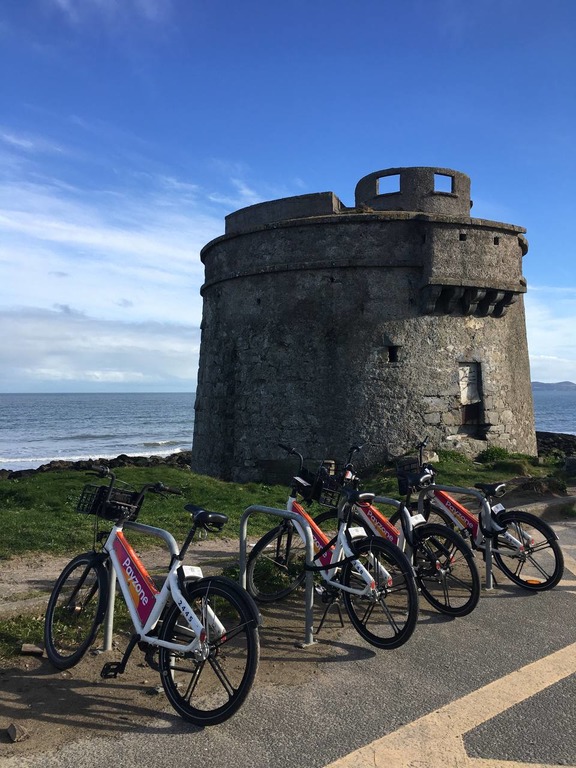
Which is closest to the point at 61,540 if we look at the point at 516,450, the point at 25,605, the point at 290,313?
the point at 25,605

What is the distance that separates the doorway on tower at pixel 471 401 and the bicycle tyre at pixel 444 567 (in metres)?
9.25

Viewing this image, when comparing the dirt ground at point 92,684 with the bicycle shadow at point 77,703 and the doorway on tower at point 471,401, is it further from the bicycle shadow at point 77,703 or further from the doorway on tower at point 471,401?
the doorway on tower at point 471,401

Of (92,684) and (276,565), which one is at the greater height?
(276,565)

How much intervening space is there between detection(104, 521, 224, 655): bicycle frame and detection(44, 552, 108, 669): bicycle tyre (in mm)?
196

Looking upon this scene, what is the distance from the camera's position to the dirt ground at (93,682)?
3.17 m

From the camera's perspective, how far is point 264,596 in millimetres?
5230

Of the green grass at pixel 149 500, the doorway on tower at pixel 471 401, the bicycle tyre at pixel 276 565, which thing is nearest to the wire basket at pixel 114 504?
the green grass at pixel 149 500

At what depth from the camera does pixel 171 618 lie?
11.5ft

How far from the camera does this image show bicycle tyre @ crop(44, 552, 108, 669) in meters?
3.89

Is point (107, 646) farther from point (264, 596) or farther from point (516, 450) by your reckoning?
point (516, 450)

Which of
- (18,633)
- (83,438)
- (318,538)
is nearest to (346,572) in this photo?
(318,538)

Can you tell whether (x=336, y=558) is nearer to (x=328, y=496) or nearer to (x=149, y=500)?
(x=328, y=496)

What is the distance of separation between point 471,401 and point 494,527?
8874 millimetres

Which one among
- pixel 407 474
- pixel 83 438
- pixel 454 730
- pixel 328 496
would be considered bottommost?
pixel 83 438
